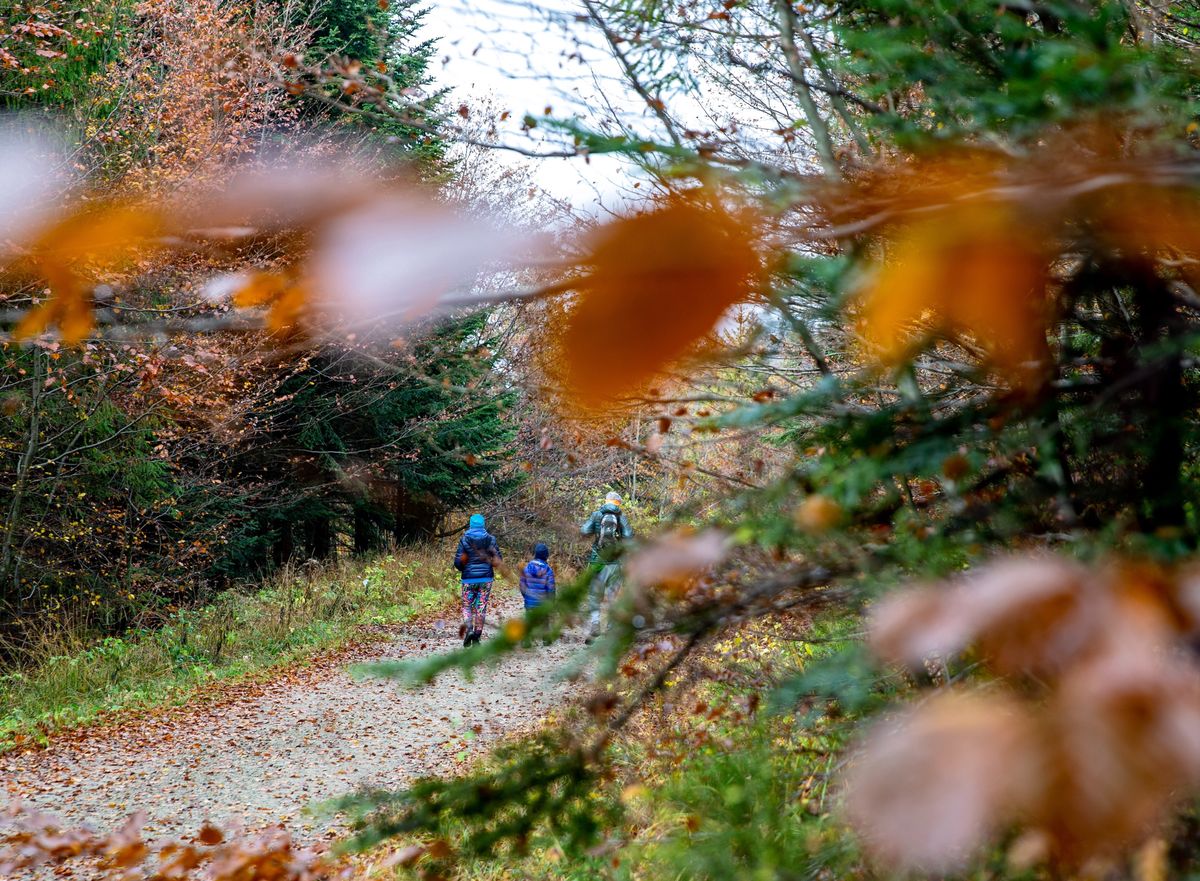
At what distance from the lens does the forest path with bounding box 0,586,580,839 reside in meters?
5.33

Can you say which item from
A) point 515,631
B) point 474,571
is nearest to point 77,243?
point 515,631

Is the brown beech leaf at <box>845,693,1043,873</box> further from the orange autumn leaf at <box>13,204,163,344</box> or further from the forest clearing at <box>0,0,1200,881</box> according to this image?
the orange autumn leaf at <box>13,204,163,344</box>

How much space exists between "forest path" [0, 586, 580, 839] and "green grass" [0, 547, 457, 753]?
0.53m

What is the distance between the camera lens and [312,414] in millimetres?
13070

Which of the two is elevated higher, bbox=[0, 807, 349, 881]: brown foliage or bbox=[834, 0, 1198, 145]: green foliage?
bbox=[834, 0, 1198, 145]: green foliage

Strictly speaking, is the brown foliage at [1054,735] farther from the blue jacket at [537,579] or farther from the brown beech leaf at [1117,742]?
the blue jacket at [537,579]

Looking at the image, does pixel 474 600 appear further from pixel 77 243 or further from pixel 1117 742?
pixel 1117 742

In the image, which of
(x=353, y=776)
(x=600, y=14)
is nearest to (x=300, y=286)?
(x=600, y=14)

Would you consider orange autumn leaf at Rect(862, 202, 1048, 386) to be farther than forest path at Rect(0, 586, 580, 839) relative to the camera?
No

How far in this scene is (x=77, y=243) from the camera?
653 mm

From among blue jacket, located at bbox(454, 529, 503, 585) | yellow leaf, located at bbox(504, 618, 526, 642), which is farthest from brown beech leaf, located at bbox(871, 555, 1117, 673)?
blue jacket, located at bbox(454, 529, 503, 585)

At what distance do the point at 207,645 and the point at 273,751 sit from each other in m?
3.11

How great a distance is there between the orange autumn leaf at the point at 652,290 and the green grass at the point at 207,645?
756 cm

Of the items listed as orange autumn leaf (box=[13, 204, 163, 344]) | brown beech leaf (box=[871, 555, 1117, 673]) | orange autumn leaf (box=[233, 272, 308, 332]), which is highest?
orange autumn leaf (box=[13, 204, 163, 344])
